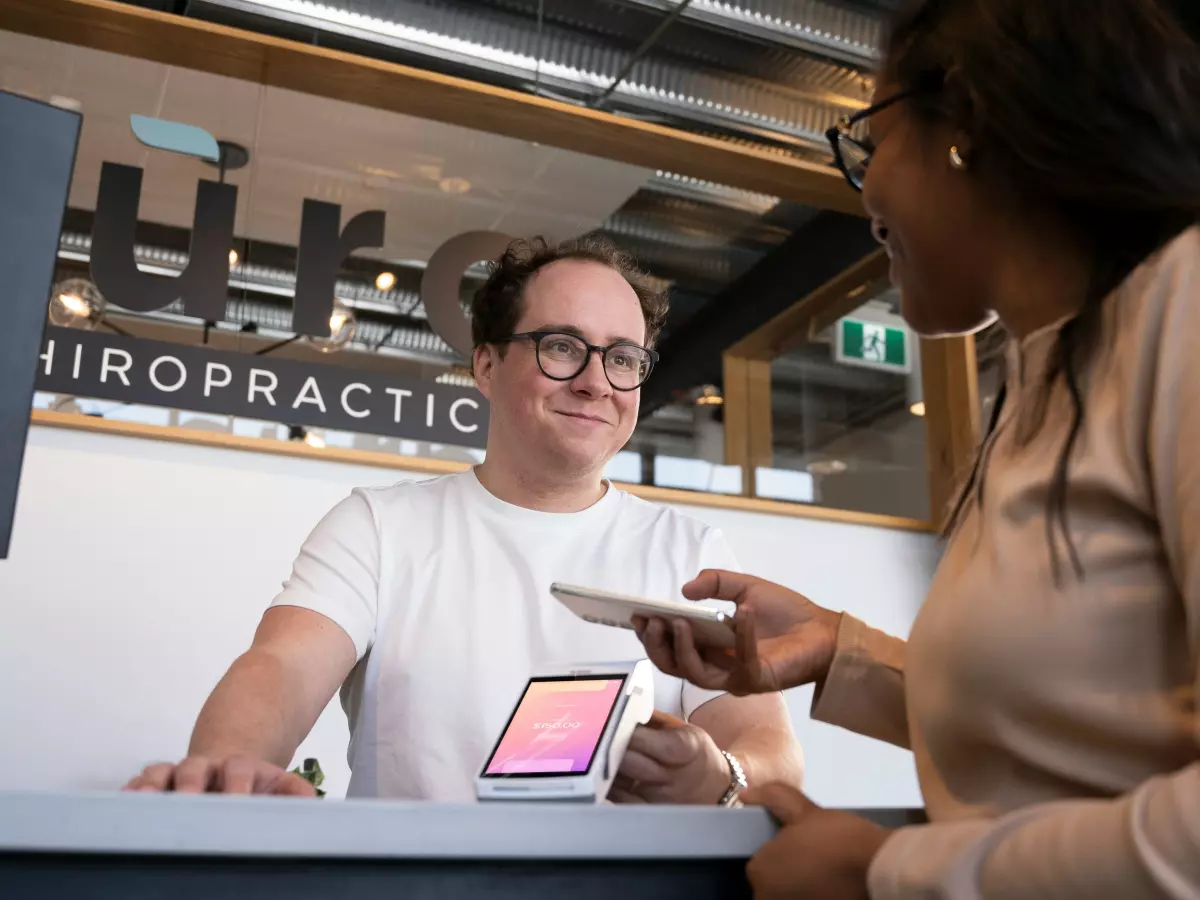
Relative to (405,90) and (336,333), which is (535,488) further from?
(405,90)

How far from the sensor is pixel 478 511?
5.55 ft

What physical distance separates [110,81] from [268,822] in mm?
3387

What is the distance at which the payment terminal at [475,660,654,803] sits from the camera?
89 cm

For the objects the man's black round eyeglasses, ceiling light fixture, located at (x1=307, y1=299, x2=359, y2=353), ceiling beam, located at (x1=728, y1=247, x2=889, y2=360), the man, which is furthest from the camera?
ceiling beam, located at (x1=728, y1=247, x2=889, y2=360)

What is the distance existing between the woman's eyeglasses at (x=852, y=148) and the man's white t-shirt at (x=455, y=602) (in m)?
0.68

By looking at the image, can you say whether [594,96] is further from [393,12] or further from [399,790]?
[399,790]

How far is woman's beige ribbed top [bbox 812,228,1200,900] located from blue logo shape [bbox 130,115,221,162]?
303cm

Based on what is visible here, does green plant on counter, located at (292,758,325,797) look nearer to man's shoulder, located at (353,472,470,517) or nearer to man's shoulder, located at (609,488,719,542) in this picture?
man's shoulder, located at (353,472,470,517)

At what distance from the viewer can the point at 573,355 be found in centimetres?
177

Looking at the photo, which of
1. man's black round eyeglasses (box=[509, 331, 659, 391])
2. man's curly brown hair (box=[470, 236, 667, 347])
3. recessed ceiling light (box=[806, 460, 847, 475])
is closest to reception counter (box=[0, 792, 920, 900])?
man's black round eyeglasses (box=[509, 331, 659, 391])

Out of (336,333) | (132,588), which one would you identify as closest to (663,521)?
(132,588)

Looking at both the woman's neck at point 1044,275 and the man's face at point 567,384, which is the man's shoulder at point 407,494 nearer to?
the man's face at point 567,384

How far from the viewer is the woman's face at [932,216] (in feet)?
2.87

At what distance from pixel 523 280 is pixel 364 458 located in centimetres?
102
